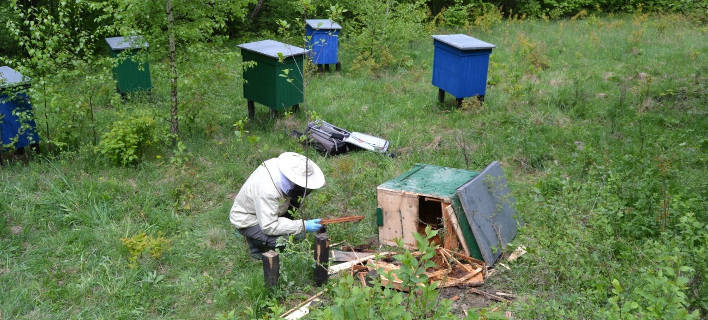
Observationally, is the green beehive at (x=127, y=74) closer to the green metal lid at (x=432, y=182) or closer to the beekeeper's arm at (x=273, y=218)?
the beekeeper's arm at (x=273, y=218)

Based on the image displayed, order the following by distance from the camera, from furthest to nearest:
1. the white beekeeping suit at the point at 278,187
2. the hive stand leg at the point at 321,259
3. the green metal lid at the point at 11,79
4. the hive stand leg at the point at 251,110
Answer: the hive stand leg at the point at 251,110, the green metal lid at the point at 11,79, the white beekeeping suit at the point at 278,187, the hive stand leg at the point at 321,259

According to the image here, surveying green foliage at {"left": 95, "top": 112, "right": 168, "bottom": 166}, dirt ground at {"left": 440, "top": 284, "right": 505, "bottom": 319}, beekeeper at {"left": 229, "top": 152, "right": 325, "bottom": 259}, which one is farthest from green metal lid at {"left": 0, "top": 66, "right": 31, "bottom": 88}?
dirt ground at {"left": 440, "top": 284, "right": 505, "bottom": 319}

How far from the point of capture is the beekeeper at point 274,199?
17.2 ft

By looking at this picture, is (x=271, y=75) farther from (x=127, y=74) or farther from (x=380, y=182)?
(x=127, y=74)

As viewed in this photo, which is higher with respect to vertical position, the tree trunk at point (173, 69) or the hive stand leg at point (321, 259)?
the tree trunk at point (173, 69)

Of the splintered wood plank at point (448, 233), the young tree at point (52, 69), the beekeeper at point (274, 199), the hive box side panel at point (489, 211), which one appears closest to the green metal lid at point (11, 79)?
the young tree at point (52, 69)

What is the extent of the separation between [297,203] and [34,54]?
423 centimetres

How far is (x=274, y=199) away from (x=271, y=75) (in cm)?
349

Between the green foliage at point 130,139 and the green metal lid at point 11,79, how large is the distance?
A: 1149 mm

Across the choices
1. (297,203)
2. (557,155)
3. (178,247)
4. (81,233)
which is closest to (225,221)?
(178,247)

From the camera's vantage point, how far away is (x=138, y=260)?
5.43m

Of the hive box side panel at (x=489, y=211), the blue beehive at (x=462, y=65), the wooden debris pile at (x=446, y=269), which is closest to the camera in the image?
the wooden debris pile at (x=446, y=269)

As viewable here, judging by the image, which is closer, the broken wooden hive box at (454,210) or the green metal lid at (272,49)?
the broken wooden hive box at (454,210)

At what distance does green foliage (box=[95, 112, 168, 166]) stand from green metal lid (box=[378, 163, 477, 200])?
11.7 ft
